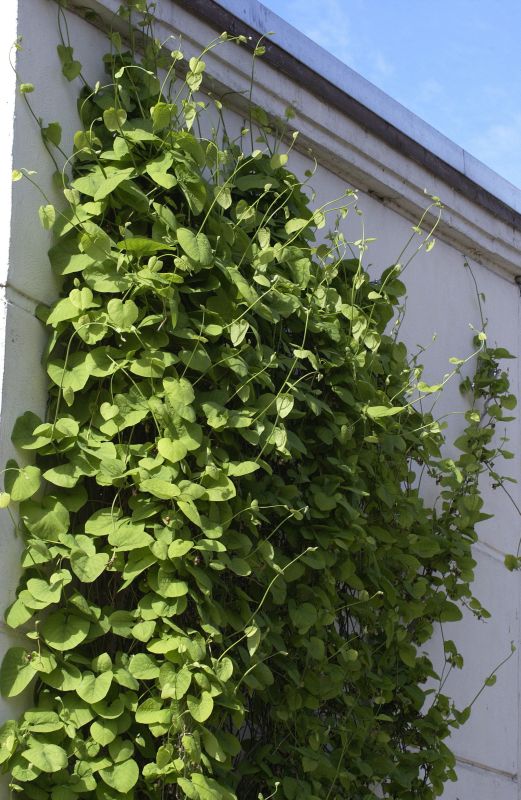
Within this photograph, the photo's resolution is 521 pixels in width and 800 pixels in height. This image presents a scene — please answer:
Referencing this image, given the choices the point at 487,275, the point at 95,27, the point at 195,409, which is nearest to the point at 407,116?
the point at 487,275

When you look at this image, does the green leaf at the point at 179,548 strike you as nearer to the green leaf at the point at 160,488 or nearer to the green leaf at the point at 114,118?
the green leaf at the point at 160,488

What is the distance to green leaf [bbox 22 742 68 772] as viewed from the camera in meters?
2.49

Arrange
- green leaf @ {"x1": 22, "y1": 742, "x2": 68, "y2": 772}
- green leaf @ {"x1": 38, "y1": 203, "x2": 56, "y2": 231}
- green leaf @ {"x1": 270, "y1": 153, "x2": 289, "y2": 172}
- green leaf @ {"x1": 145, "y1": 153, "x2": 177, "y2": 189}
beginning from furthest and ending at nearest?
green leaf @ {"x1": 270, "y1": 153, "x2": 289, "y2": 172} < green leaf @ {"x1": 145, "y1": 153, "x2": 177, "y2": 189} < green leaf @ {"x1": 38, "y1": 203, "x2": 56, "y2": 231} < green leaf @ {"x1": 22, "y1": 742, "x2": 68, "y2": 772}

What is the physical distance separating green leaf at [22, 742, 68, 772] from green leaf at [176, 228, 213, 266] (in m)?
1.05

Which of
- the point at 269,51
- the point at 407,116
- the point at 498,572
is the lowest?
the point at 498,572

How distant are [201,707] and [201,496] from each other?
427mm

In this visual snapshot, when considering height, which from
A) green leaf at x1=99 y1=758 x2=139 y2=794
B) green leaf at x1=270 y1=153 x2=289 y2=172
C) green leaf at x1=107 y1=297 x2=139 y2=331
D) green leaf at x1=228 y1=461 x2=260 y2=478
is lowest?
green leaf at x1=99 y1=758 x2=139 y2=794

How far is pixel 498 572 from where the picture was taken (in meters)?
4.25

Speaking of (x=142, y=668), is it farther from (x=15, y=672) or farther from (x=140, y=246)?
(x=140, y=246)

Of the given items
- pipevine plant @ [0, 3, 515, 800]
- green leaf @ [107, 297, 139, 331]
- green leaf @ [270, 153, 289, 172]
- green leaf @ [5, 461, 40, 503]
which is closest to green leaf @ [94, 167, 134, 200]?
pipevine plant @ [0, 3, 515, 800]

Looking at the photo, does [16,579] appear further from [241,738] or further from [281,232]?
[281,232]

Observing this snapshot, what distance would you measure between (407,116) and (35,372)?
1.84m

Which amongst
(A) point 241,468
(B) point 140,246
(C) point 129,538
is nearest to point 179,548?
A: (C) point 129,538

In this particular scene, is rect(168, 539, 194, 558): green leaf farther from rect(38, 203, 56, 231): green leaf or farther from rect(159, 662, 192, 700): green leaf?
rect(38, 203, 56, 231): green leaf
